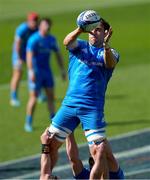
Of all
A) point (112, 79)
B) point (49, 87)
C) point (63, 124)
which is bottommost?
point (112, 79)

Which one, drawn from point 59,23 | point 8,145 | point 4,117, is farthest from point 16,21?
point 8,145

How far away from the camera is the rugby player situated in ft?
38.9

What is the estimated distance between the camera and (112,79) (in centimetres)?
2347

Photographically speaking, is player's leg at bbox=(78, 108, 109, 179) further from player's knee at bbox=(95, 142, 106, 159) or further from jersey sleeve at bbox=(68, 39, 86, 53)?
jersey sleeve at bbox=(68, 39, 86, 53)

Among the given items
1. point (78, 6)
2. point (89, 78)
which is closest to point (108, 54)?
point (89, 78)

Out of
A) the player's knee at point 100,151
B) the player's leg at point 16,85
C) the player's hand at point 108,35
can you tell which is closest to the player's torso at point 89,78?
the player's hand at point 108,35

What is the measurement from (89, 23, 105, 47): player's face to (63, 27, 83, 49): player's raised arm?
0.22 meters

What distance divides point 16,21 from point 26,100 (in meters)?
16.3

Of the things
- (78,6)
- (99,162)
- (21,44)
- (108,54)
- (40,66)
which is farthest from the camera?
(78,6)

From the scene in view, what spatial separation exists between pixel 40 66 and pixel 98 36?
269 inches

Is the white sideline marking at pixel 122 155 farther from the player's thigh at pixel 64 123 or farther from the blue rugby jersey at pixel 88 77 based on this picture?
the blue rugby jersey at pixel 88 77

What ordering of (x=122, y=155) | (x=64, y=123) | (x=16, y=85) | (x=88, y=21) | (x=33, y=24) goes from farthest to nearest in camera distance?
1. (x=16, y=85)
2. (x=33, y=24)
3. (x=122, y=155)
4. (x=64, y=123)
5. (x=88, y=21)

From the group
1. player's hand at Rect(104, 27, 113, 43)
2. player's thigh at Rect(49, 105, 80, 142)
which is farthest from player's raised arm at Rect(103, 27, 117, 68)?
player's thigh at Rect(49, 105, 80, 142)

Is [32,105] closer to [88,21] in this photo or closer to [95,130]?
Result: [95,130]
